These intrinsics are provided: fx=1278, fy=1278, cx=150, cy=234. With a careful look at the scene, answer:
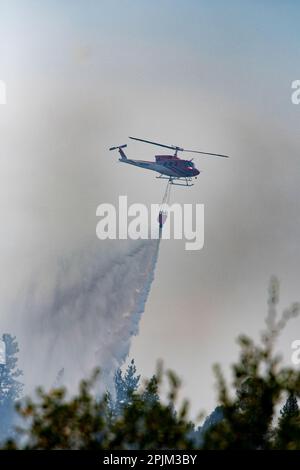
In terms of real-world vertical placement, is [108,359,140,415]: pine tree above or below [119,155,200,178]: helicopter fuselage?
below

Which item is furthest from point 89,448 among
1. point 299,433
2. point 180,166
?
point 180,166

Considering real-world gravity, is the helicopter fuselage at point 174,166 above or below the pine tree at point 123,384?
above

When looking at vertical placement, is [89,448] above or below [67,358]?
below
